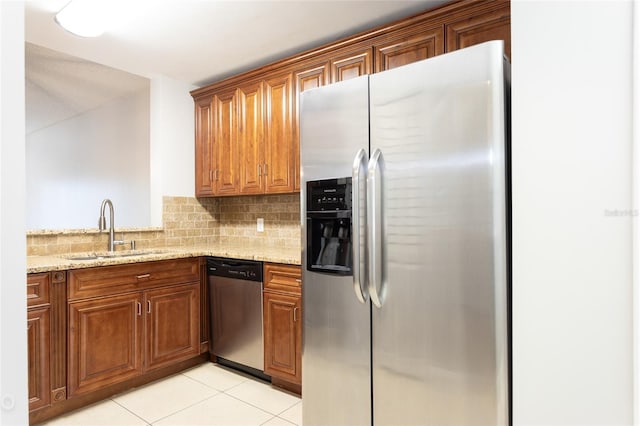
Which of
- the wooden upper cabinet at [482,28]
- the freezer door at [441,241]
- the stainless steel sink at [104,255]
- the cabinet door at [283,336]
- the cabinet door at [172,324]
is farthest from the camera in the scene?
the stainless steel sink at [104,255]

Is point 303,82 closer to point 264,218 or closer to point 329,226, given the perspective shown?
point 264,218

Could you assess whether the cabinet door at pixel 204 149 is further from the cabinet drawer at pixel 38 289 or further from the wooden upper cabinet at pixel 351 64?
the cabinet drawer at pixel 38 289

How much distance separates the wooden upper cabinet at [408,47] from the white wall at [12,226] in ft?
7.39

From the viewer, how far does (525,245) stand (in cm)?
126

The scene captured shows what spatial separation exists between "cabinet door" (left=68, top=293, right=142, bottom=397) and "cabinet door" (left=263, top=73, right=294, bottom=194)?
1.26m

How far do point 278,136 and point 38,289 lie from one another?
180 cm

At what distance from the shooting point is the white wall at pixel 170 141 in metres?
3.46

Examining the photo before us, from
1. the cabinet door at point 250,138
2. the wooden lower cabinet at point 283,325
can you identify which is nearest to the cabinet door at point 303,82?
the cabinet door at point 250,138

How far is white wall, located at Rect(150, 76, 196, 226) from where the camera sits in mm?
3457

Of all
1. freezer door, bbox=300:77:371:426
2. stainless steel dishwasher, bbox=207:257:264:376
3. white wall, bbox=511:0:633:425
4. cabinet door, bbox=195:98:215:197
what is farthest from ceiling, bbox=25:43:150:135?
white wall, bbox=511:0:633:425

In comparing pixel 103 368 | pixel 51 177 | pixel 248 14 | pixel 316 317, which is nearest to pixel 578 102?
pixel 316 317

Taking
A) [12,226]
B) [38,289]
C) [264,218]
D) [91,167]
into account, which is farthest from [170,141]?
[12,226]

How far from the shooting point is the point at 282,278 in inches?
103

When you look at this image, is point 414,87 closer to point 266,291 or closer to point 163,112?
point 266,291
